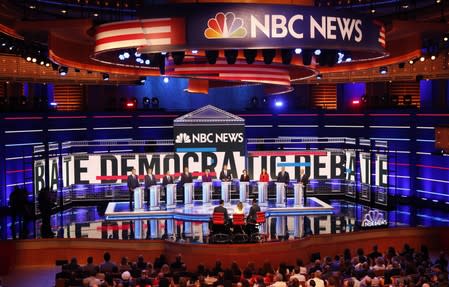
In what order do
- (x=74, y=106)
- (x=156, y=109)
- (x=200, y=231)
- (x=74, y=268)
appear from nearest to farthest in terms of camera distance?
(x=74, y=268)
(x=200, y=231)
(x=156, y=109)
(x=74, y=106)

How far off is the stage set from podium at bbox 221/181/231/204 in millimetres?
33

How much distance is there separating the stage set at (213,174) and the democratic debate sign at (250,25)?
985 centimetres

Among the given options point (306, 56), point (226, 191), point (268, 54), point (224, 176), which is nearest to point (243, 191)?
point (226, 191)

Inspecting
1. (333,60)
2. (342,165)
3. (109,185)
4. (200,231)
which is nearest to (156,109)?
(109,185)

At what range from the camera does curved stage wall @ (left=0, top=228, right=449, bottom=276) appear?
50.7 feet

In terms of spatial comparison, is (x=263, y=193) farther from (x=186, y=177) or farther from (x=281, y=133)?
(x=281, y=133)

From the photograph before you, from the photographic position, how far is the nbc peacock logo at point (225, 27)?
10.8 metres

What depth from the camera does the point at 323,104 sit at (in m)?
29.2

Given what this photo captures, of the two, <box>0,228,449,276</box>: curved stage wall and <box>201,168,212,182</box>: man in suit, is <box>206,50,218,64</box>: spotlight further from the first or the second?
<box>201,168,212,182</box>: man in suit

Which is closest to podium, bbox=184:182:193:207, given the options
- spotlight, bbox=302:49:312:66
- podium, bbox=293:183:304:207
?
podium, bbox=293:183:304:207

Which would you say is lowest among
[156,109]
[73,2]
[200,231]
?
[200,231]

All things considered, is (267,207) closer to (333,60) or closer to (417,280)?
(333,60)

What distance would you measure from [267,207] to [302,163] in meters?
3.40

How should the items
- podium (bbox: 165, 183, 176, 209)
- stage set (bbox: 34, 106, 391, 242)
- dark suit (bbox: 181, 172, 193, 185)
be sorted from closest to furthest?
stage set (bbox: 34, 106, 391, 242) < podium (bbox: 165, 183, 176, 209) < dark suit (bbox: 181, 172, 193, 185)
